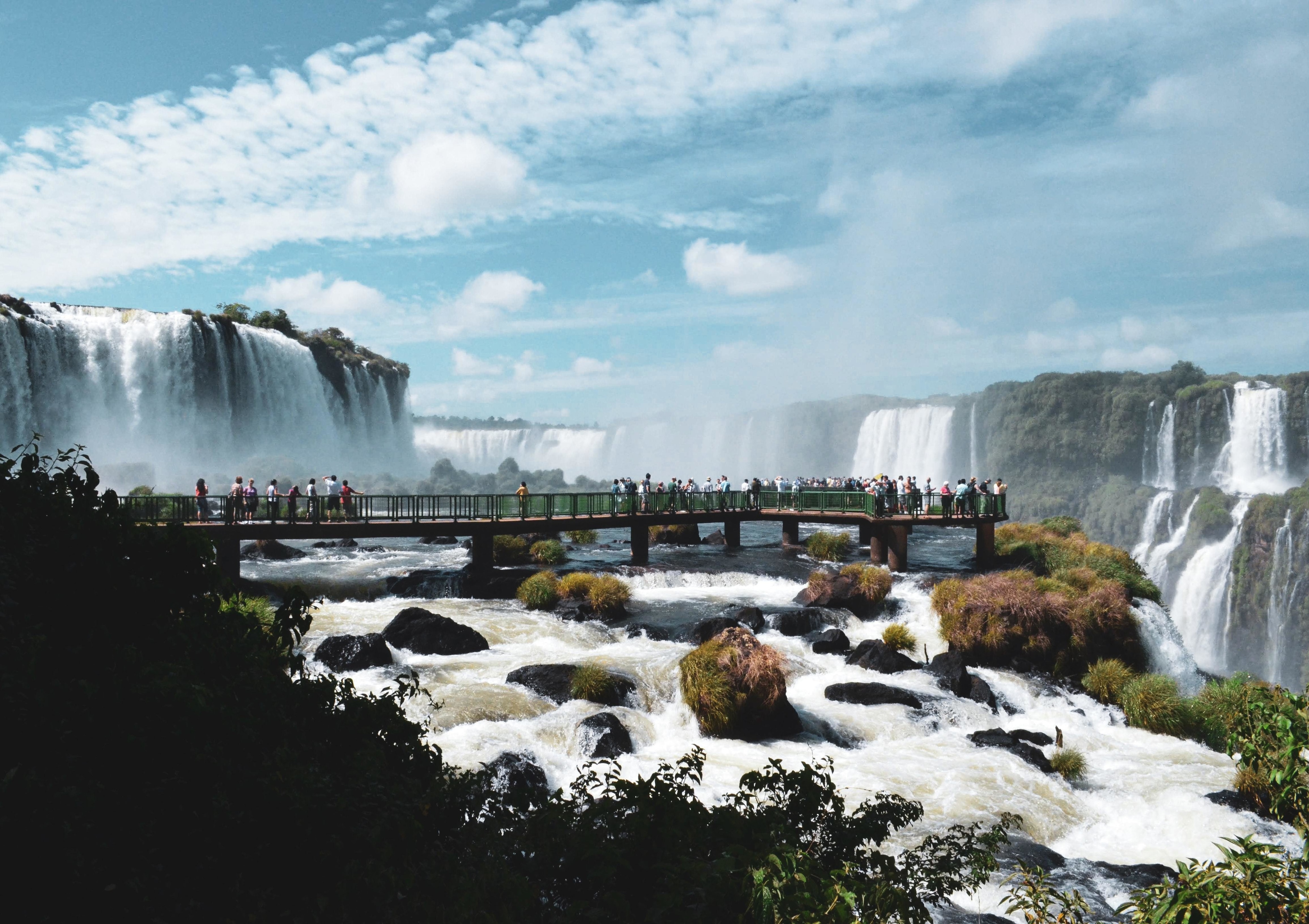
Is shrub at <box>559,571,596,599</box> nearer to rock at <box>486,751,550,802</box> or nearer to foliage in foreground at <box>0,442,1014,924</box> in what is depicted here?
rock at <box>486,751,550,802</box>

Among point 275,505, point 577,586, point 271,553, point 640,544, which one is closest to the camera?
point 577,586

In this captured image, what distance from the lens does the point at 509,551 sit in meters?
32.2

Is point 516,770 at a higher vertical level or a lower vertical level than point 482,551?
lower

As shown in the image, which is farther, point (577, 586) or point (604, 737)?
point (577, 586)

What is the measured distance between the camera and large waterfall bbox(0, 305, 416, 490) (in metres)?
41.9

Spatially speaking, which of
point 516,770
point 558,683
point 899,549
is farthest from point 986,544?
point 516,770

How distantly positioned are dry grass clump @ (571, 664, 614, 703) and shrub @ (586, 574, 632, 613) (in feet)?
22.5

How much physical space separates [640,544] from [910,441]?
168 feet

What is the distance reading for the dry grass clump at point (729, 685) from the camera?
48.9 feet

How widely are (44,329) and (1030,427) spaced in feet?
262

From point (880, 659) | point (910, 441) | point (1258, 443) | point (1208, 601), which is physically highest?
point (910, 441)

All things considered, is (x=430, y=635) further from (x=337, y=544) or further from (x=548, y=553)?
(x=337, y=544)

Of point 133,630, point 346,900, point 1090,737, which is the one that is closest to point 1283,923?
point 346,900

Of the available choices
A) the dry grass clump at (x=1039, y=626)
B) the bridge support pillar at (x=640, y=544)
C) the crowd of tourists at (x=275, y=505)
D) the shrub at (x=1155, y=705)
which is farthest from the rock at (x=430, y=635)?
the shrub at (x=1155, y=705)
